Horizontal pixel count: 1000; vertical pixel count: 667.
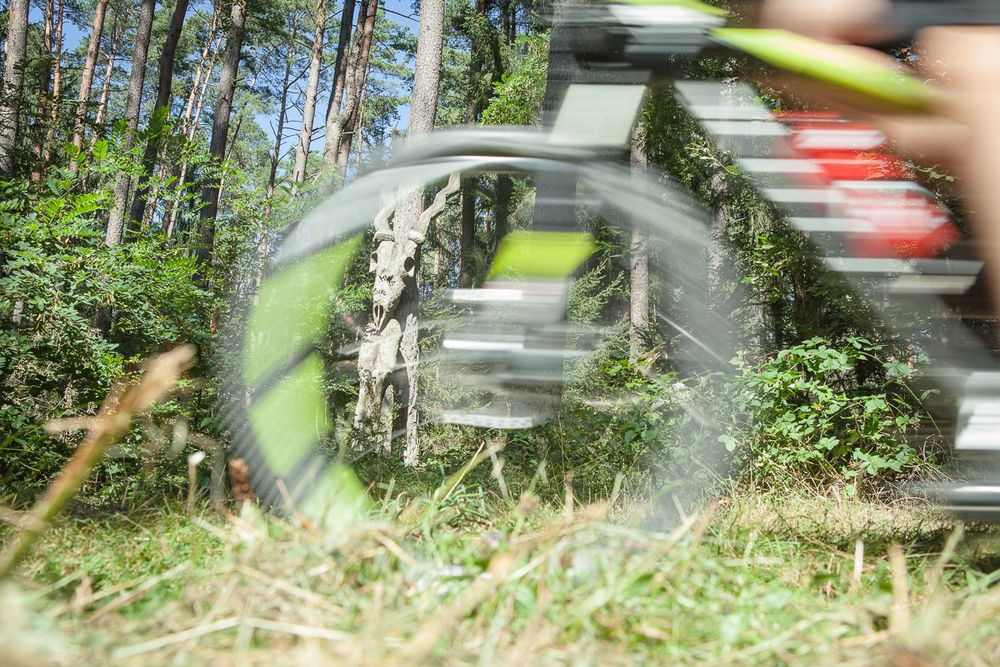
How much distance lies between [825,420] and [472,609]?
9.49 feet

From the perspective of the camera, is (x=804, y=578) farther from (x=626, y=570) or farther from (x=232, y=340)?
(x=232, y=340)

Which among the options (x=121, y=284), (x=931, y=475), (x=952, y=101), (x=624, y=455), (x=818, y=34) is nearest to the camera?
(x=952, y=101)

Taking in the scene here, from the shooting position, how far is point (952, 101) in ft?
4.45

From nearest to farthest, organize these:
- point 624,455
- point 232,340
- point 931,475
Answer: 1. point 232,340
2. point 931,475
3. point 624,455

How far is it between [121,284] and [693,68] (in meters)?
3.83

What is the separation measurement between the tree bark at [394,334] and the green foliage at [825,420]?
1.59m

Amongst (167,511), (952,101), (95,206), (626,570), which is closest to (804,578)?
(626,570)

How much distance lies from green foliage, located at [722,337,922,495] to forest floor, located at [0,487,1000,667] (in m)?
2.09

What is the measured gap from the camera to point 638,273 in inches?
84.7

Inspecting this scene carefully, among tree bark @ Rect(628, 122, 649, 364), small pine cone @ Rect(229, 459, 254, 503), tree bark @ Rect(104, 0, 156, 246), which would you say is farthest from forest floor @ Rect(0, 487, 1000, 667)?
tree bark @ Rect(104, 0, 156, 246)

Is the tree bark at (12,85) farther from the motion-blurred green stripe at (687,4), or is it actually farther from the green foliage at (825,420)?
Answer: the green foliage at (825,420)

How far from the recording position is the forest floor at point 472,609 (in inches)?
27.0

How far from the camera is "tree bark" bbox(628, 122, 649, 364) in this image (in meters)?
1.99

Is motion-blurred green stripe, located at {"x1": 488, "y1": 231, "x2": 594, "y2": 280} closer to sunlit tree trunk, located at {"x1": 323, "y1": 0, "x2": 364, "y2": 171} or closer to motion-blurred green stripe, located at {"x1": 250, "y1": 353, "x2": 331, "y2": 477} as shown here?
motion-blurred green stripe, located at {"x1": 250, "y1": 353, "x2": 331, "y2": 477}
